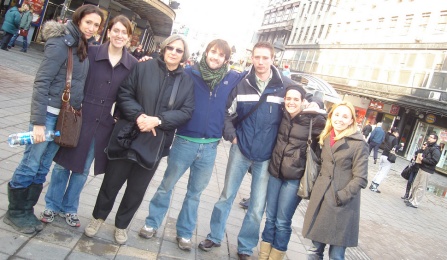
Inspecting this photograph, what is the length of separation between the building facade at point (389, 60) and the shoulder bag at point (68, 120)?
2129 cm

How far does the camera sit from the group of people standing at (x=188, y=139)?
11.0ft

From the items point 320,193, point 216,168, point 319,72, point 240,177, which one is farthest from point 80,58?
point 319,72

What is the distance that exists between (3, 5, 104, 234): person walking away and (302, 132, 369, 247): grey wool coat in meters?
2.38

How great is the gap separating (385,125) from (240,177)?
86.4 ft

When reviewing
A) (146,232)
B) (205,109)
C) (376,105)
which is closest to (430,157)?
(205,109)

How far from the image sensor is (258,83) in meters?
3.99

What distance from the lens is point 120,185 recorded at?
3.65 m

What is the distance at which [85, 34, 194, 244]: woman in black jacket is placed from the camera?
11.4 feet

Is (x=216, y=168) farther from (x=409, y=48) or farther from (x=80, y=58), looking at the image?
(x=409, y=48)

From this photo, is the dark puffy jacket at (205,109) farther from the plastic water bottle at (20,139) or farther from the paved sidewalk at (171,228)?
the plastic water bottle at (20,139)

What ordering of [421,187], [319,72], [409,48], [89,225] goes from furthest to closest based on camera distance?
[319,72]
[409,48]
[421,187]
[89,225]

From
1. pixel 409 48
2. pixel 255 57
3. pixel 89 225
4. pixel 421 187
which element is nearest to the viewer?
pixel 89 225

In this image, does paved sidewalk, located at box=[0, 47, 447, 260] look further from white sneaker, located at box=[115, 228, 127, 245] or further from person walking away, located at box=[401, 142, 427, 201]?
person walking away, located at box=[401, 142, 427, 201]

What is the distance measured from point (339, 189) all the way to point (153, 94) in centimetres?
193
